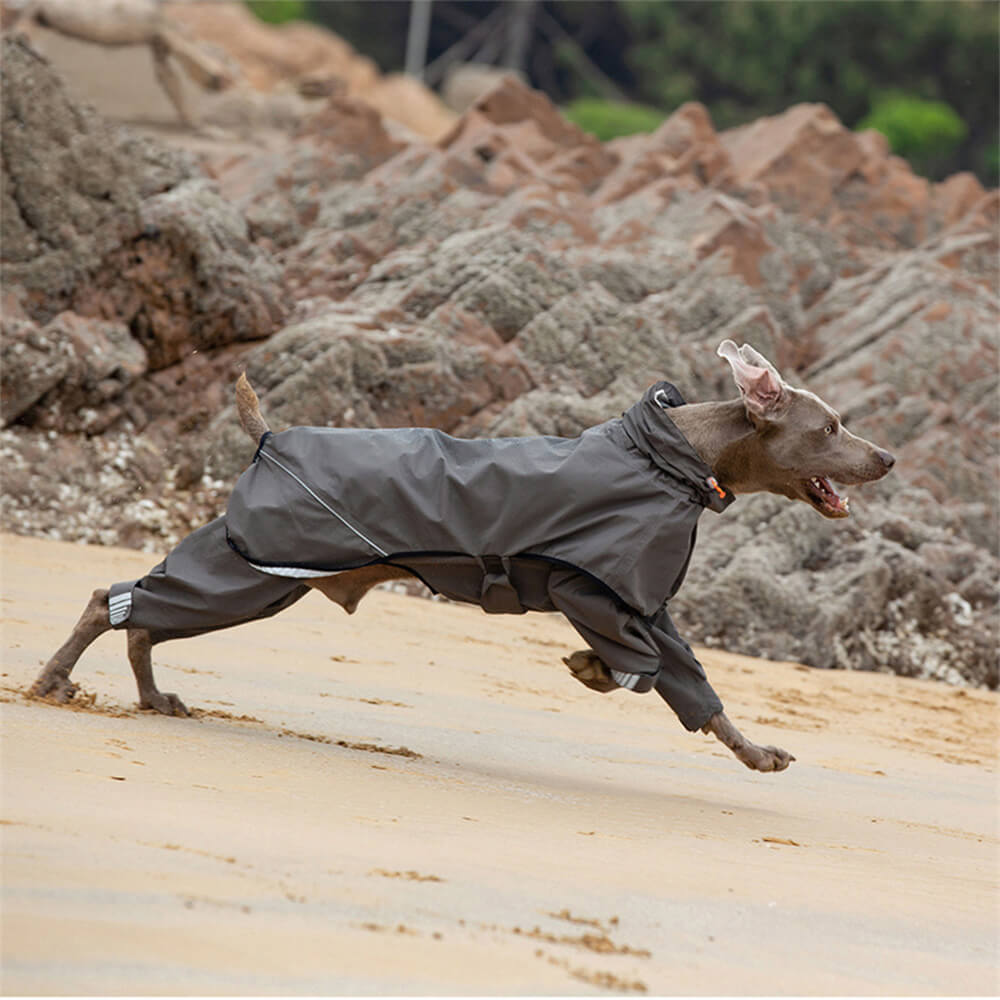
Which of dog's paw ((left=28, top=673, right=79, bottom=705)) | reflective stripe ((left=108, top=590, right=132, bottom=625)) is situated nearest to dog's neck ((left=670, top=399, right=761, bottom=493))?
reflective stripe ((left=108, top=590, right=132, bottom=625))

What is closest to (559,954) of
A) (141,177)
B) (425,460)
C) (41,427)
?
(425,460)

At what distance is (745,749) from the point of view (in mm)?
4746

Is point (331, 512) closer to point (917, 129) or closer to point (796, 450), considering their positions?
point (796, 450)

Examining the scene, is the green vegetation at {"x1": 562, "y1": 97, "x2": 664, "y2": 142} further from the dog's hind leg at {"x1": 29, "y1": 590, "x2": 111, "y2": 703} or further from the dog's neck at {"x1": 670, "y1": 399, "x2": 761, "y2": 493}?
the dog's hind leg at {"x1": 29, "y1": 590, "x2": 111, "y2": 703}

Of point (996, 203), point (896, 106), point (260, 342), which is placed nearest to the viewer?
point (260, 342)

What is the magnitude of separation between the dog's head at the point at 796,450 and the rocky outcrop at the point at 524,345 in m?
3.99

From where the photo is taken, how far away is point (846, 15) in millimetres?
37281

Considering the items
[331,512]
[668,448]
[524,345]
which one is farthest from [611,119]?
[331,512]

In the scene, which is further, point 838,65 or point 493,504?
point 838,65

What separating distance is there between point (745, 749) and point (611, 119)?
33.3m

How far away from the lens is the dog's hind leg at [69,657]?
4.52 m

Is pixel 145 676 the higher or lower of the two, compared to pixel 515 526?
lower

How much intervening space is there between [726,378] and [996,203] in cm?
571

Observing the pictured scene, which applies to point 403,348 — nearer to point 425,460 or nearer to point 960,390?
point 960,390
